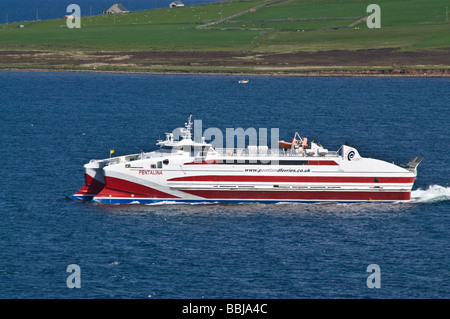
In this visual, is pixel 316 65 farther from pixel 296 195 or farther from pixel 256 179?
Answer: pixel 256 179

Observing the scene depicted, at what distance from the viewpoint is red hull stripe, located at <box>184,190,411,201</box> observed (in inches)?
3182

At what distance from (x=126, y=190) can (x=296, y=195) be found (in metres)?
16.3

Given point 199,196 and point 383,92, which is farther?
point 383,92

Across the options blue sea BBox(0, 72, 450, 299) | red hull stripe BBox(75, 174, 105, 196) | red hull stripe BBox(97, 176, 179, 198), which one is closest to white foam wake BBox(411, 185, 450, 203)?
blue sea BBox(0, 72, 450, 299)

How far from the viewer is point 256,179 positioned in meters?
80.3

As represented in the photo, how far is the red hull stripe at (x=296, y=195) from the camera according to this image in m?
80.8

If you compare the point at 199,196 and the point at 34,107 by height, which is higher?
the point at 34,107

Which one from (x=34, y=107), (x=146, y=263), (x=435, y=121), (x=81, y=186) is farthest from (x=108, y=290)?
(x=34, y=107)

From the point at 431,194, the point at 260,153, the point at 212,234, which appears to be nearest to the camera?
the point at 212,234

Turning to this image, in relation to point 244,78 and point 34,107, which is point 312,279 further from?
point 244,78

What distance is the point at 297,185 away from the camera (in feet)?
264

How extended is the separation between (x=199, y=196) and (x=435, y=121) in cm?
6347

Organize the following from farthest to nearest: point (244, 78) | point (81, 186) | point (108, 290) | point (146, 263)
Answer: point (244, 78), point (81, 186), point (146, 263), point (108, 290)

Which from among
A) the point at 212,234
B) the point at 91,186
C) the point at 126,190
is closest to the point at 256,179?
the point at 212,234
